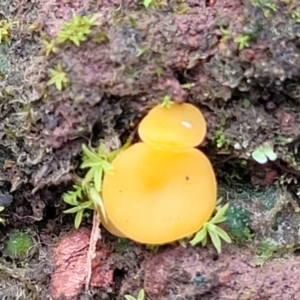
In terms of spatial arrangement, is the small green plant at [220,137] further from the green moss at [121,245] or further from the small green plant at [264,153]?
the green moss at [121,245]

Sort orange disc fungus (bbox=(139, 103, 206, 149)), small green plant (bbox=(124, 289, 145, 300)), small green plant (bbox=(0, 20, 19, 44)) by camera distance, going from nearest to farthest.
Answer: orange disc fungus (bbox=(139, 103, 206, 149)) → small green plant (bbox=(124, 289, 145, 300)) → small green plant (bbox=(0, 20, 19, 44))

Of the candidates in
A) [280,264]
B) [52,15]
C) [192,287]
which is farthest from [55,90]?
[280,264]

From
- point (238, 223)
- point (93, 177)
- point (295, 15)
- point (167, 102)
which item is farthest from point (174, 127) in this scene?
point (295, 15)

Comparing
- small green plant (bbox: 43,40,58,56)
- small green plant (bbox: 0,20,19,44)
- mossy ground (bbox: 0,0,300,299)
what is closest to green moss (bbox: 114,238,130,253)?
mossy ground (bbox: 0,0,300,299)

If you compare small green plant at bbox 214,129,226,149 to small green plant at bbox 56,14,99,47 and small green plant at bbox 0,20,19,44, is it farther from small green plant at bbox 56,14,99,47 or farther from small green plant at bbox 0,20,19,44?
small green plant at bbox 0,20,19,44

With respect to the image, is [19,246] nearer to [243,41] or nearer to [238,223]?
[238,223]

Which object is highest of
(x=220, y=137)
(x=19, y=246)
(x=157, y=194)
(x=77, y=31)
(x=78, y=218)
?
(x=77, y=31)

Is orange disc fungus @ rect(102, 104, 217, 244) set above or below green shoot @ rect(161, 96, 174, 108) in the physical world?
below
